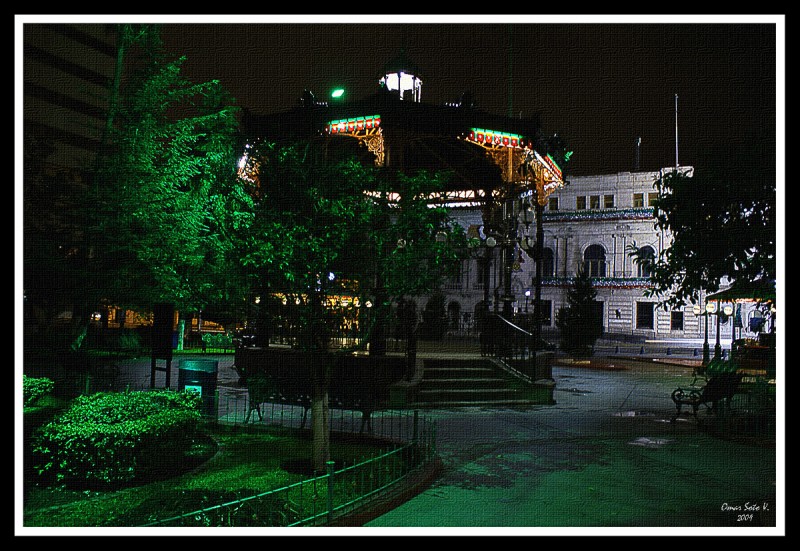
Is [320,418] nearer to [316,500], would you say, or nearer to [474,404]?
[316,500]

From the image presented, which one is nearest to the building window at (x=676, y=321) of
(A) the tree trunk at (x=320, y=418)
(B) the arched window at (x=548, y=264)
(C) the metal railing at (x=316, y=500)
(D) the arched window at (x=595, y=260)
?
(D) the arched window at (x=595, y=260)

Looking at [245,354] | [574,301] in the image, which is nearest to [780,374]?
[245,354]

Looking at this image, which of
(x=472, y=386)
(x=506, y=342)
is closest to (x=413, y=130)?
(x=506, y=342)

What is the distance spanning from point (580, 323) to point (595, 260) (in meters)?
18.0

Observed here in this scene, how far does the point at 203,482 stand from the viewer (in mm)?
6977

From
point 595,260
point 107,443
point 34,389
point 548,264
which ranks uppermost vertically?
point 595,260

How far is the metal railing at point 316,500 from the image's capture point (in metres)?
5.14

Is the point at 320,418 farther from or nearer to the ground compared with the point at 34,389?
nearer to the ground

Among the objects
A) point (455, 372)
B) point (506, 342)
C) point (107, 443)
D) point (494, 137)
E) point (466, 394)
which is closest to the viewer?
point (107, 443)

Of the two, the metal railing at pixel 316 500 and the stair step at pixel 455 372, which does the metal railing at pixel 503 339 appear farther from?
the metal railing at pixel 316 500

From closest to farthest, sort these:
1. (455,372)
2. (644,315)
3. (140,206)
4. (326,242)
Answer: (326,242) < (140,206) < (455,372) < (644,315)

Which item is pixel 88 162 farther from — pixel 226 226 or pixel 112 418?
pixel 112 418

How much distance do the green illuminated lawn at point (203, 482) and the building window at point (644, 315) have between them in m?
38.6

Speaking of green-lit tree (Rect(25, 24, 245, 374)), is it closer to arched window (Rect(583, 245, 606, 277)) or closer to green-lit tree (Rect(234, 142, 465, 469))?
green-lit tree (Rect(234, 142, 465, 469))
